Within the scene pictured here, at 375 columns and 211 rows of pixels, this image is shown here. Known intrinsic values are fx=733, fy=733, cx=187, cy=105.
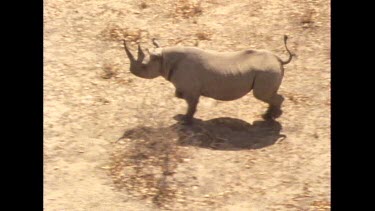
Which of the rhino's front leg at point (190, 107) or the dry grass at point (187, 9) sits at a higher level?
the dry grass at point (187, 9)

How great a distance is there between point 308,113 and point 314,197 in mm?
1591

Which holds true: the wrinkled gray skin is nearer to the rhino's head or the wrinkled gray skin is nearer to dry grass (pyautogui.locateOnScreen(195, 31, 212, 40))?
the rhino's head

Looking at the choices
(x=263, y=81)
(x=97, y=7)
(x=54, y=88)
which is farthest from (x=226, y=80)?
(x=97, y=7)

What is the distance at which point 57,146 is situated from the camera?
7207mm

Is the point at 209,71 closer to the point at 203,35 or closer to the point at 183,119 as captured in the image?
the point at 183,119

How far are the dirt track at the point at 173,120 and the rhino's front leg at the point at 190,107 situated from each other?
5.0 inches

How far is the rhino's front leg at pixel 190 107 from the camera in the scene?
733 cm

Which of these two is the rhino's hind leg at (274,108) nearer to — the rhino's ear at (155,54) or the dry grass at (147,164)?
the dry grass at (147,164)

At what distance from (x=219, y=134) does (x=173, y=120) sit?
0.53 m

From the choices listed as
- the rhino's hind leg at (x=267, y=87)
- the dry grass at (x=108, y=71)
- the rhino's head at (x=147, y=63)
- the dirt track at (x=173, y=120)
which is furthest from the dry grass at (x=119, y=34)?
the rhino's hind leg at (x=267, y=87)

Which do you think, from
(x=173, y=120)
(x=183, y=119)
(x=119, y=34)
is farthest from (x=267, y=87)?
(x=119, y=34)

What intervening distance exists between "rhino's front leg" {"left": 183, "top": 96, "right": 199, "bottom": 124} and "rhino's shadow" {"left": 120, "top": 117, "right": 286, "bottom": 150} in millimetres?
73

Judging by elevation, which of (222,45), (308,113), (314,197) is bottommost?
(314,197)

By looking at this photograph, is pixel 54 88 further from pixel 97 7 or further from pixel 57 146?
pixel 97 7
